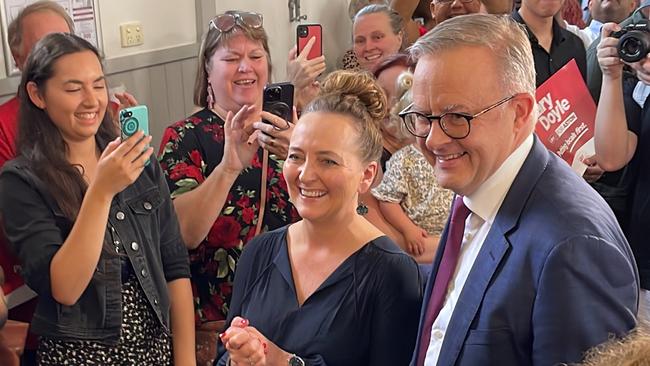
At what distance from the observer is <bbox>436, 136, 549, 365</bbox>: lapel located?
1.17 m

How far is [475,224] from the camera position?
131cm

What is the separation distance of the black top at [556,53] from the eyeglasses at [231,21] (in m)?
1.02

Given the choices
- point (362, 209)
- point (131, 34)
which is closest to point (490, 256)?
point (362, 209)

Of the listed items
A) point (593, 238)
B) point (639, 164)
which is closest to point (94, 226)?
point (593, 238)

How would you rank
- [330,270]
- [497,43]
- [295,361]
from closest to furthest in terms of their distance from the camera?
[497,43]
[295,361]
[330,270]

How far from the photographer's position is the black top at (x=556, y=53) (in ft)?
8.95

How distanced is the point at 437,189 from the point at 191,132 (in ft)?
2.55

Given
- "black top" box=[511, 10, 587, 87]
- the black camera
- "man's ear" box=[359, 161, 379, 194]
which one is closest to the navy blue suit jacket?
"man's ear" box=[359, 161, 379, 194]

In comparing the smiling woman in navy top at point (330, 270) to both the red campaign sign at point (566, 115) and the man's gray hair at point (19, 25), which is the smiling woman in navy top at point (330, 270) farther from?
the man's gray hair at point (19, 25)

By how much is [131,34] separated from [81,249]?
2.14 m

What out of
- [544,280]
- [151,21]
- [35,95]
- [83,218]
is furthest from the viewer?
[151,21]

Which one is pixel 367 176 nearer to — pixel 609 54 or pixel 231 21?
pixel 231 21

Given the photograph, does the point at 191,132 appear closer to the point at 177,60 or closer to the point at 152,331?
the point at 152,331

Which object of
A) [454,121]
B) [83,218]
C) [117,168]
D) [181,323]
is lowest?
[181,323]
